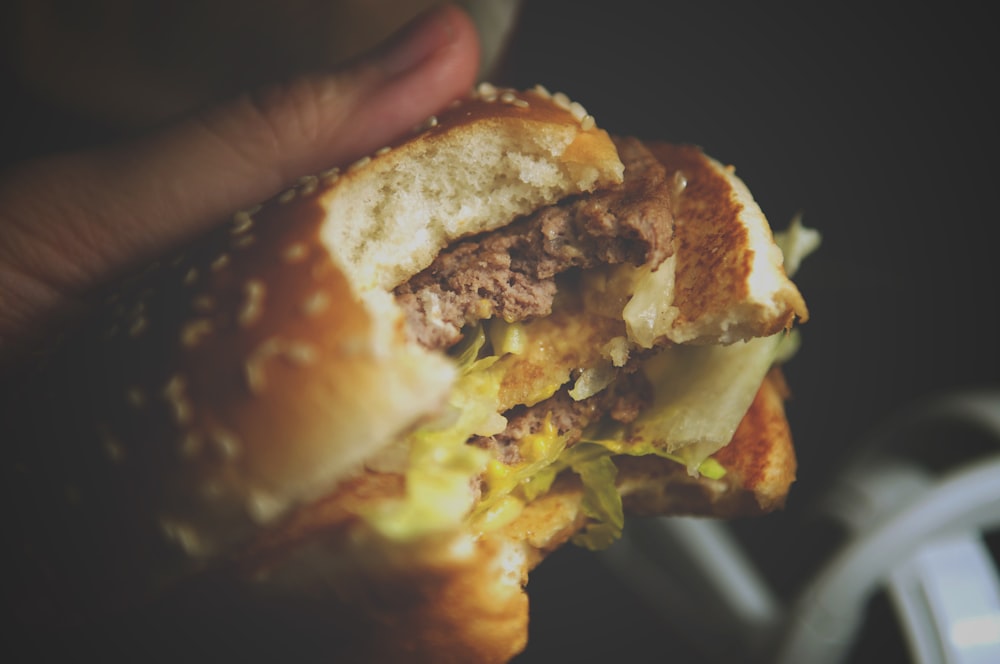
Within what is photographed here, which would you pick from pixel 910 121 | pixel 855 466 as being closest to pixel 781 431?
pixel 855 466

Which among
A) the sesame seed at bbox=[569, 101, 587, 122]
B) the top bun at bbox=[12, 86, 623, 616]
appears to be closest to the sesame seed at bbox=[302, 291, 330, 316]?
the top bun at bbox=[12, 86, 623, 616]

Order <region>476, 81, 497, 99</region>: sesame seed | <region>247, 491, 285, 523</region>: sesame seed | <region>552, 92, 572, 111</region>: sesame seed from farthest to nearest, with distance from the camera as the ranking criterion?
<region>476, 81, 497, 99</region>: sesame seed → <region>552, 92, 572, 111</region>: sesame seed → <region>247, 491, 285, 523</region>: sesame seed

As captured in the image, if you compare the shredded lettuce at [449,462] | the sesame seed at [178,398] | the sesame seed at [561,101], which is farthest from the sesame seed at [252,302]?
the sesame seed at [561,101]

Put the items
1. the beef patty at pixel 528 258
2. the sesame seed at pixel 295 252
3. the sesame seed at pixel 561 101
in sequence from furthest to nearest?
the sesame seed at pixel 561 101, the beef patty at pixel 528 258, the sesame seed at pixel 295 252

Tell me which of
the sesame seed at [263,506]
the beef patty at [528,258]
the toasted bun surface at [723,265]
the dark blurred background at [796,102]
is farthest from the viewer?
the dark blurred background at [796,102]

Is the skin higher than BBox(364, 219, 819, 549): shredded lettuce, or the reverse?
the skin

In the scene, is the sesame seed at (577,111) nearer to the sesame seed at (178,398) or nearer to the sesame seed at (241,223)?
the sesame seed at (241,223)

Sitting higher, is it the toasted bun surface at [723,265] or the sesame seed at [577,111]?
the sesame seed at [577,111]

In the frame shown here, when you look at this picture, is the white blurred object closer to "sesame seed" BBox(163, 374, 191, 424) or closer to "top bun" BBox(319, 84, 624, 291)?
"top bun" BBox(319, 84, 624, 291)

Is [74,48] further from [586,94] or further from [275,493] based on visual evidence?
[275,493]
